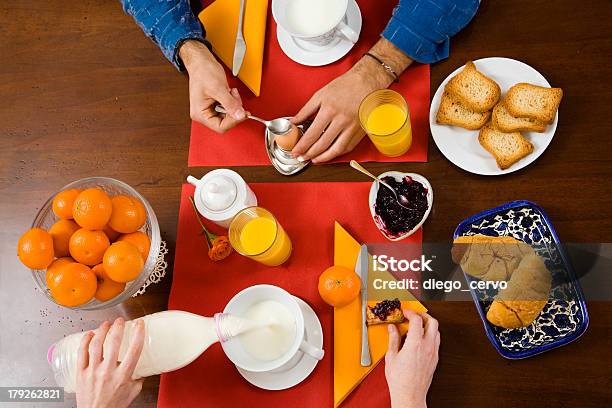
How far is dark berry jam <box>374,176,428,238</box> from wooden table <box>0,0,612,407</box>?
0.21 ft

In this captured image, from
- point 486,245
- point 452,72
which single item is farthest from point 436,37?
point 486,245

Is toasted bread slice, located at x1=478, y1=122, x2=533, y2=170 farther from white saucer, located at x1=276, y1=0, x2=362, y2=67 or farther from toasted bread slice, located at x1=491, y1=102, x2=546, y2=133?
white saucer, located at x1=276, y1=0, x2=362, y2=67

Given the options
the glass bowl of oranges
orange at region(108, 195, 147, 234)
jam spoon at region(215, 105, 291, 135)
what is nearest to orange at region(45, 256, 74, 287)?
the glass bowl of oranges

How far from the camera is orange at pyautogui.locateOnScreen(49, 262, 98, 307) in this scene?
3.94ft

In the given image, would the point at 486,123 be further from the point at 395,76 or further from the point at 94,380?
the point at 94,380

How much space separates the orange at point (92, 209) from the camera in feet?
4.05

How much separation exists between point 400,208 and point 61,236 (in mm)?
724

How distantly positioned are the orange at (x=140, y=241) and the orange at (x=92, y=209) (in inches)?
2.3

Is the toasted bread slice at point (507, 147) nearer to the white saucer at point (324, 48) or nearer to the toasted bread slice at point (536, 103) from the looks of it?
the toasted bread slice at point (536, 103)

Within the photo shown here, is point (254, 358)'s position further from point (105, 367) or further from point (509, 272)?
point (509, 272)

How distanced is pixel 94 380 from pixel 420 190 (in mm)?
752

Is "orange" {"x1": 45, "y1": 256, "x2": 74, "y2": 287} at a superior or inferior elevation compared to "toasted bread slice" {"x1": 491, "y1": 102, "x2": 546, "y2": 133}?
inferior

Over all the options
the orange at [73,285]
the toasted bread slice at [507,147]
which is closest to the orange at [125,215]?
the orange at [73,285]

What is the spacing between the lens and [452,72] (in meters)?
1.41
